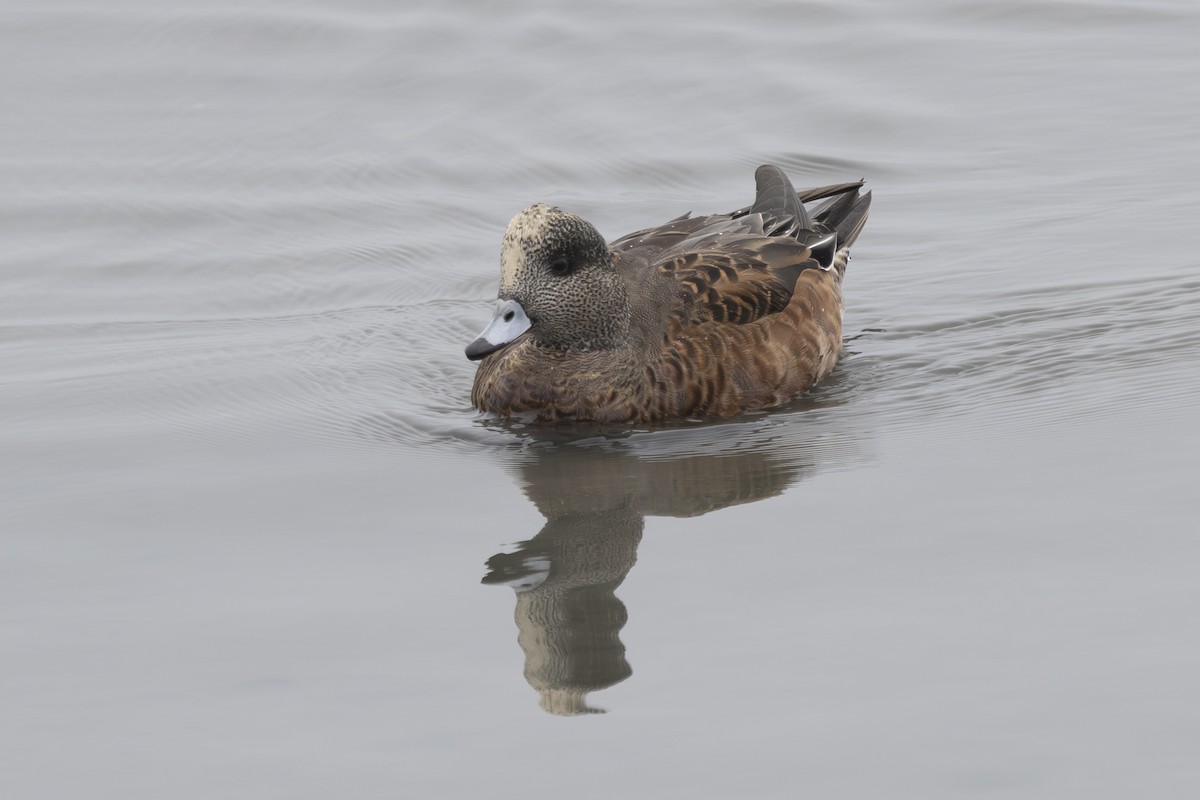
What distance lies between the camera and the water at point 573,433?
518 cm

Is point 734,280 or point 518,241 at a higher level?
point 518,241

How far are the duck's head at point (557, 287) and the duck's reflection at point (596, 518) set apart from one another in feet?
1.90

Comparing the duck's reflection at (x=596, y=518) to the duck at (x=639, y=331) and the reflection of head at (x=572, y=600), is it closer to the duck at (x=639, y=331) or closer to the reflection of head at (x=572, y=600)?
the reflection of head at (x=572, y=600)

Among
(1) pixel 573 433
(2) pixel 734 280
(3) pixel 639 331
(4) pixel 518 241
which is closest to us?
(4) pixel 518 241

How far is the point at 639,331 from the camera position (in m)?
8.59

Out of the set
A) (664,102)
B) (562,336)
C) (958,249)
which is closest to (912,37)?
(664,102)

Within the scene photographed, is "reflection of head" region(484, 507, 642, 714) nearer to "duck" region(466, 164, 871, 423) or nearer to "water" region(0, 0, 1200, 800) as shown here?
"water" region(0, 0, 1200, 800)

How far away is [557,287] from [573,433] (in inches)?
26.7

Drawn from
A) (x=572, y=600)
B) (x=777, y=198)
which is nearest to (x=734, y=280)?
(x=777, y=198)

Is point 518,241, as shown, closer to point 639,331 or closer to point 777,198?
point 639,331

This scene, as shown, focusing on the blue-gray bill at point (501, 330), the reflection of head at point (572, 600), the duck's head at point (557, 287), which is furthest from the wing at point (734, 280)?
the reflection of head at point (572, 600)

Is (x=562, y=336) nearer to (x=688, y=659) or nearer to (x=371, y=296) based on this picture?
(x=371, y=296)

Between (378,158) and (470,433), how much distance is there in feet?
15.2

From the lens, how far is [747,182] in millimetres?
12219
